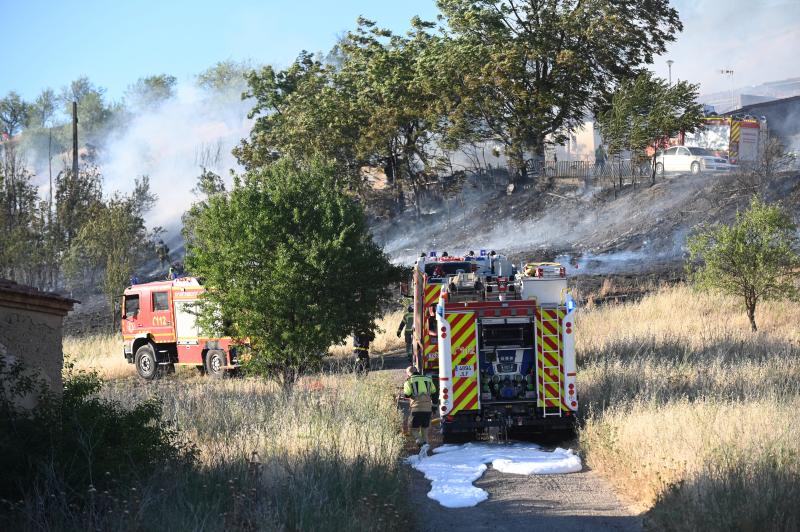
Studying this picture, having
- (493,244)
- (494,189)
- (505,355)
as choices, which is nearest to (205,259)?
(505,355)

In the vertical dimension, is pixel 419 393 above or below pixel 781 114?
below

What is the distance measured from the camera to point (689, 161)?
143 feet

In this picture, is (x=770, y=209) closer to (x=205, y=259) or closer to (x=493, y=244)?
(x=205, y=259)

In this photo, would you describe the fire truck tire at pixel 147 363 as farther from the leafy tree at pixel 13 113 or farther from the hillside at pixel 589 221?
the leafy tree at pixel 13 113

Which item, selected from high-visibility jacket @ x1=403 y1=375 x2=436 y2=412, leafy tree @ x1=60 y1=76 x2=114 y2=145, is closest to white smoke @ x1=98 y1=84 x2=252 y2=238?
leafy tree @ x1=60 y1=76 x2=114 y2=145

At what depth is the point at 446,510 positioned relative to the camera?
11.1 metres

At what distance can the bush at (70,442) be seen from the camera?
9164mm

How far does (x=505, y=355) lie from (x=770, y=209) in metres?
12.2

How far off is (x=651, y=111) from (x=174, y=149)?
60.0 meters

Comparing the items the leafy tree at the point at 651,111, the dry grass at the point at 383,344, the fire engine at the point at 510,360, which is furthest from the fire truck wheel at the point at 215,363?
the leafy tree at the point at 651,111

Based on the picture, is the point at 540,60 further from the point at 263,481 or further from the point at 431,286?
the point at 263,481

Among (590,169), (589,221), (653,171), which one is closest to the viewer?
(589,221)

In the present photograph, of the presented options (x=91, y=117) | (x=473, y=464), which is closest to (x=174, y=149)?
(x=91, y=117)

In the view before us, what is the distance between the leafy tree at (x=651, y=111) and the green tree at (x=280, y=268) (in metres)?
19.8
